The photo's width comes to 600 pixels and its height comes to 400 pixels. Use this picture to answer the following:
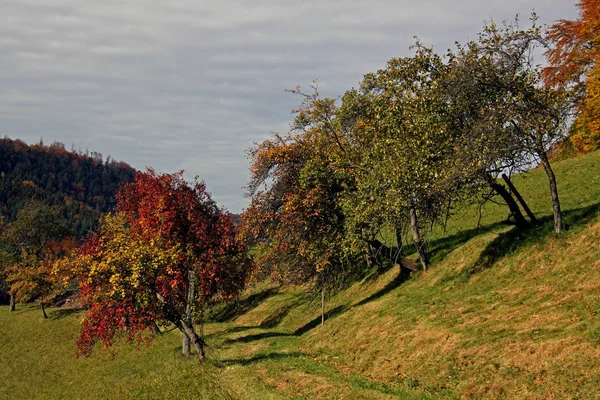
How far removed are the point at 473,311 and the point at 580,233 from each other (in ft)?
24.2

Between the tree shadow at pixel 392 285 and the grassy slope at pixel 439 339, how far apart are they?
158mm

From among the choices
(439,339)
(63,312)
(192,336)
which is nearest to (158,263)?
(192,336)

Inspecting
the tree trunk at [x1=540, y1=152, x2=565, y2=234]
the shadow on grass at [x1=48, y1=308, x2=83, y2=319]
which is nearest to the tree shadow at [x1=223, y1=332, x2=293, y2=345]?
the tree trunk at [x1=540, y1=152, x2=565, y2=234]

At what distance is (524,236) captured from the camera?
29797mm

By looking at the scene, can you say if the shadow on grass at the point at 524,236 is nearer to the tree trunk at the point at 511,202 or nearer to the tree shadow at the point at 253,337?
the tree trunk at the point at 511,202

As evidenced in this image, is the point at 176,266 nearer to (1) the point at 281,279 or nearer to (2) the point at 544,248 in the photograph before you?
(1) the point at 281,279

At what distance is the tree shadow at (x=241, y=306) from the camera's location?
57406mm

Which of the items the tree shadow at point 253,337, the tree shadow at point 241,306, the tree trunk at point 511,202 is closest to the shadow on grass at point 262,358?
the tree shadow at point 253,337

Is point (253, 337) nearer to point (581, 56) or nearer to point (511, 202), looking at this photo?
point (511, 202)

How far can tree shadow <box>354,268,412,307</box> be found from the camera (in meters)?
37.1

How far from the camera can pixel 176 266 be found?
31344 mm

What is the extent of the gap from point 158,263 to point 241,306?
110 ft

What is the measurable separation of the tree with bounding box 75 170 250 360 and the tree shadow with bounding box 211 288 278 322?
21.7 meters

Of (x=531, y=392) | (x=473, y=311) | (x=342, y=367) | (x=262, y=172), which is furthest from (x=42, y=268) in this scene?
(x=531, y=392)
